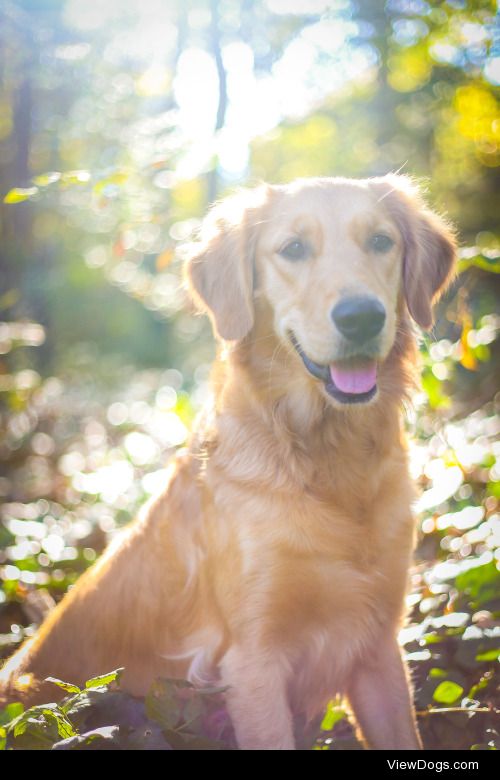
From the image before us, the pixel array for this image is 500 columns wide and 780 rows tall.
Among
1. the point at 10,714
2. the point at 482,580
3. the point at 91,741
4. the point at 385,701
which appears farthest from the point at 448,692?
the point at 10,714

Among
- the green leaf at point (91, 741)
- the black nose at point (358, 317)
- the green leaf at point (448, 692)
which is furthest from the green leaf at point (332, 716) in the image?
the black nose at point (358, 317)

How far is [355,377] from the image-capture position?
260 cm

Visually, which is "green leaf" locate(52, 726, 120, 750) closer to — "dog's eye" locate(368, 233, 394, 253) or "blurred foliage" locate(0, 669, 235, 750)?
"blurred foliage" locate(0, 669, 235, 750)

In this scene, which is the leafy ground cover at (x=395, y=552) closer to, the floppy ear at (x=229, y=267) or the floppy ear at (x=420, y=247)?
the floppy ear at (x=420, y=247)

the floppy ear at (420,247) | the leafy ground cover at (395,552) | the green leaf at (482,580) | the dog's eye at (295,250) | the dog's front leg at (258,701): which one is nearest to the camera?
the leafy ground cover at (395,552)

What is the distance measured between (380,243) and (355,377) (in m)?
0.56

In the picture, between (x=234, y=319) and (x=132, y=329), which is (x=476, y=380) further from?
(x=132, y=329)

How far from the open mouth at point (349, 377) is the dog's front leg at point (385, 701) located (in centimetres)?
88

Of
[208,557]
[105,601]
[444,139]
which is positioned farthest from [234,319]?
[444,139]

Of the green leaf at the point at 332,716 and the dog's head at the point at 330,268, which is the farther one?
the green leaf at the point at 332,716

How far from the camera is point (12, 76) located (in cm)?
1358

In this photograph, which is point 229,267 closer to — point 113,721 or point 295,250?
point 295,250

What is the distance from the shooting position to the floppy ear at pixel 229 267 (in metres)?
2.81

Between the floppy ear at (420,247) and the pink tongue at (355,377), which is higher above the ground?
the floppy ear at (420,247)
